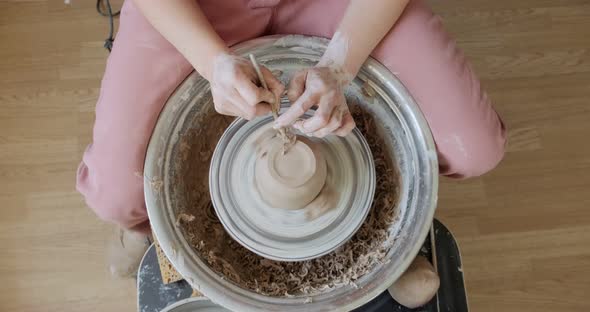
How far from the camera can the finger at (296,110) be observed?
3.05ft

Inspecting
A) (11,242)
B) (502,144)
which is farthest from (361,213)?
(11,242)

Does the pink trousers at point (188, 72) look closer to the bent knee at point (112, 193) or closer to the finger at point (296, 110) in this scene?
the bent knee at point (112, 193)

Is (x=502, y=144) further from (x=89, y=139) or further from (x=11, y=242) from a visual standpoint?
(x=11, y=242)

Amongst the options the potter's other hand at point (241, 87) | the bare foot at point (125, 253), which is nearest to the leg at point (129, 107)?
the potter's other hand at point (241, 87)

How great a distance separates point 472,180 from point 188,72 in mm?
992

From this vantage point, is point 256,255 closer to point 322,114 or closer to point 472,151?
point 322,114

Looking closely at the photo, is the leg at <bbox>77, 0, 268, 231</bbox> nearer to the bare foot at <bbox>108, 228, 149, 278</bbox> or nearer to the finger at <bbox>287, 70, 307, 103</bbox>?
the finger at <bbox>287, 70, 307, 103</bbox>

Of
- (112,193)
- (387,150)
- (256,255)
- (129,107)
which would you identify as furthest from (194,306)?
(387,150)

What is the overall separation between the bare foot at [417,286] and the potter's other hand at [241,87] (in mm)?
457

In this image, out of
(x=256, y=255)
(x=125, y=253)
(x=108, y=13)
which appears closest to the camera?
(x=256, y=255)

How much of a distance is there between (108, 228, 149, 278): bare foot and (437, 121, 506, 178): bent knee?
0.83 m

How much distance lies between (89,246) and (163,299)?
20.6 inches

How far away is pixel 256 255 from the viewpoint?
3.86 feet

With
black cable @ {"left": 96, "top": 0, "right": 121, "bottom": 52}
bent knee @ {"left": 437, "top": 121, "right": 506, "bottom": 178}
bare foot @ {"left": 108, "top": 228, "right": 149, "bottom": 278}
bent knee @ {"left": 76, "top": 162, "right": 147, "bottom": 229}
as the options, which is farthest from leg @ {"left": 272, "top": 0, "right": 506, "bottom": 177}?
black cable @ {"left": 96, "top": 0, "right": 121, "bottom": 52}
